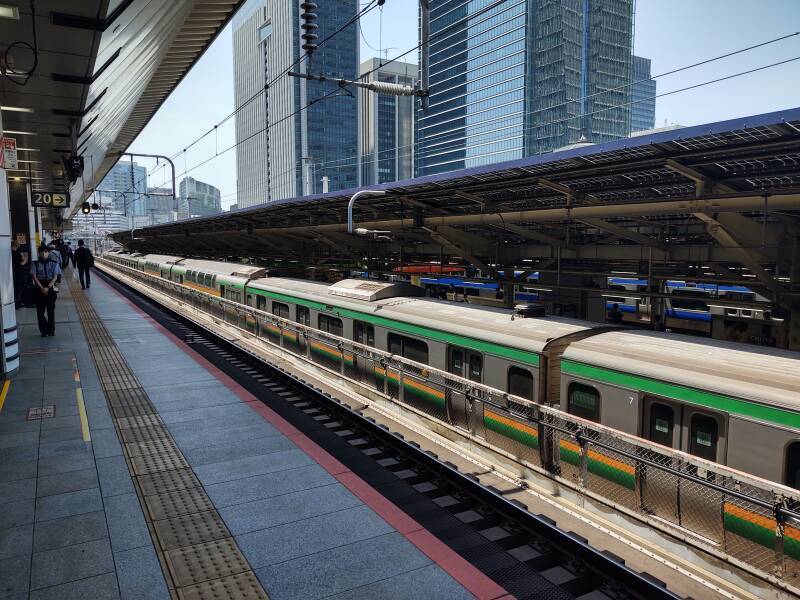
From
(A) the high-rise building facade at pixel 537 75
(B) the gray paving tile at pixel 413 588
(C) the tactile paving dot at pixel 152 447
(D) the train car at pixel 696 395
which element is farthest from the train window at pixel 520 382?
(A) the high-rise building facade at pixel 537 75

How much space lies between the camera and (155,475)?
6.83 m

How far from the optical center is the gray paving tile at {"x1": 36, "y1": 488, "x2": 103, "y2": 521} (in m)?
5.77

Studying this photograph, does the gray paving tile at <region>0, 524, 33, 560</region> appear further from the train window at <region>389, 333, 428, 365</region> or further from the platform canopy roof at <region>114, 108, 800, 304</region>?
the platform canopy roof at <region>114, 108, 800, 304</region>

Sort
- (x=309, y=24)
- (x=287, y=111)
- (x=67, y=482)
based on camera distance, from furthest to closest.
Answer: (x=287, y=111), (x=309, y=24), (x=67, y=482)

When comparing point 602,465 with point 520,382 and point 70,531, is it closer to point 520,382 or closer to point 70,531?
point 520,382

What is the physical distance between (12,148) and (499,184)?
976 centimetres

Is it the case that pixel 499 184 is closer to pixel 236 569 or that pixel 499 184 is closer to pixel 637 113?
pixel 236 569

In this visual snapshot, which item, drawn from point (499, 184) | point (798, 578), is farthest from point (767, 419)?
point (499, 184)

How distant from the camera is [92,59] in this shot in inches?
310

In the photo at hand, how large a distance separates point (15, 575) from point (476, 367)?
6.07 meters

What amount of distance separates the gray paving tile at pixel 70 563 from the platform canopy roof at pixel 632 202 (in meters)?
7.34

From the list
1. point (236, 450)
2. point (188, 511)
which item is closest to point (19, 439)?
point (236, 450)

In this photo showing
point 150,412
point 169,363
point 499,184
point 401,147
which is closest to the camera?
point 150,412

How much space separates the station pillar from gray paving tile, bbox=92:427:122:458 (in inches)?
152
